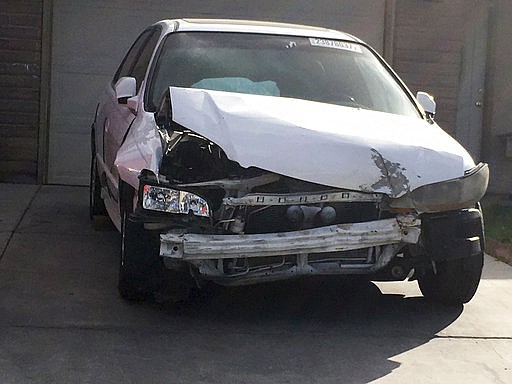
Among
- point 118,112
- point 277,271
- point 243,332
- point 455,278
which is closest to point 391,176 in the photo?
point 277,271

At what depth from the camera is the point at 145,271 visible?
493 centimetres

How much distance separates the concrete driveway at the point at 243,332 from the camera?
438 centimetres

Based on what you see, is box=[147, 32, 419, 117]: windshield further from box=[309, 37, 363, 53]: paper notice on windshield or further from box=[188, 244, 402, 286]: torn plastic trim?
box=[188, 244, 402, 286]: torn plastic trim

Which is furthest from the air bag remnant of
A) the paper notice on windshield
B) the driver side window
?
the driver side window

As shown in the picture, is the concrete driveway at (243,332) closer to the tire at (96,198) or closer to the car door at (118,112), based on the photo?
the car door at (118,112)

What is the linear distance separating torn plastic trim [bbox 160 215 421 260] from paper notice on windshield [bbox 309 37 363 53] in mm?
1932

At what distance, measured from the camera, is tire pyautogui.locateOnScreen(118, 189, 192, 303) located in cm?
488

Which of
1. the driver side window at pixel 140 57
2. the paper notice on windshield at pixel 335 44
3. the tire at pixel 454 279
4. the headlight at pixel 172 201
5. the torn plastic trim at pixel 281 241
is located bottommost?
the tire at pixel 454 279

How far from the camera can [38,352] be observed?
4.51 metres

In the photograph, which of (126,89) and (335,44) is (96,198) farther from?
(335,44)

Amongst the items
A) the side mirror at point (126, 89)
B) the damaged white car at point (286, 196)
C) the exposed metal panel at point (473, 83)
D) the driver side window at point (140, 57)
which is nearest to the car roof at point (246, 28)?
the driver side window at point (140, 57)

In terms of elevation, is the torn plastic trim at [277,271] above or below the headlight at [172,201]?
below

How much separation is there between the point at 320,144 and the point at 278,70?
53.8 inches

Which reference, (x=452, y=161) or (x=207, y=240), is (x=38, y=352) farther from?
(x=452, y=161)
